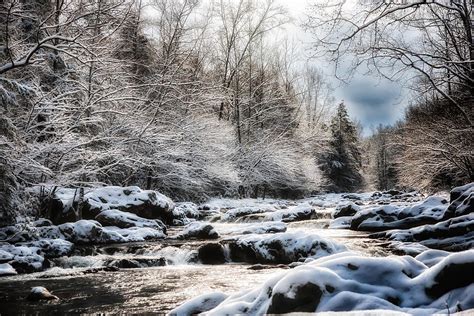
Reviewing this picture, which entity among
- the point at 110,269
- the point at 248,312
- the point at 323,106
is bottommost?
the point at 110,269

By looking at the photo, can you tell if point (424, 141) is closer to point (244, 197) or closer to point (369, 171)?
point (244, 197)

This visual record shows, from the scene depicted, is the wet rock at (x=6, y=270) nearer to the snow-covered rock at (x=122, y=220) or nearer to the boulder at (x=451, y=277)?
the snow-covered rock at (x=122, y=220)

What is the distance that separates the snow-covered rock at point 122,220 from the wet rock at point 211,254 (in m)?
4.85

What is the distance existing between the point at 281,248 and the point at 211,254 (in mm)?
2002

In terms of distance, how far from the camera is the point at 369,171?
71.2 m

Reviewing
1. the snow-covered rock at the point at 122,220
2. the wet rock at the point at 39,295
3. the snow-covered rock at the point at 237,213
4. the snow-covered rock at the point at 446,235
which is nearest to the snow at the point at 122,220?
the snow-covered rock at the point at 122,220

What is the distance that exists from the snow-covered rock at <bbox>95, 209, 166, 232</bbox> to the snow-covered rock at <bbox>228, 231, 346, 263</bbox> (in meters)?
5.38

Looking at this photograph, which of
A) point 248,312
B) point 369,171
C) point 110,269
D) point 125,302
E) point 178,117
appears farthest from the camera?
point 369,171

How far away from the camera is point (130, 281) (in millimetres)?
8359

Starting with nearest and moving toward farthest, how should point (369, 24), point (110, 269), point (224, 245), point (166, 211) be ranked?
1. point (369, 24)
2. point (110, 269)
3. point (224, 245)
4. point (166, 211)

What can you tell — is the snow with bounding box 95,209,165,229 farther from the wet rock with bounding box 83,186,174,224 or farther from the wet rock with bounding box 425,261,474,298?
the wet rock with bounding box 425,261,474,298

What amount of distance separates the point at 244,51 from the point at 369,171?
46527 mm

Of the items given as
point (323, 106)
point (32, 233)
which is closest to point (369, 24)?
point (32, 233)

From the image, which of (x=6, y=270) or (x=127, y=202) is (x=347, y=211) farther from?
(x=6, y=270)
